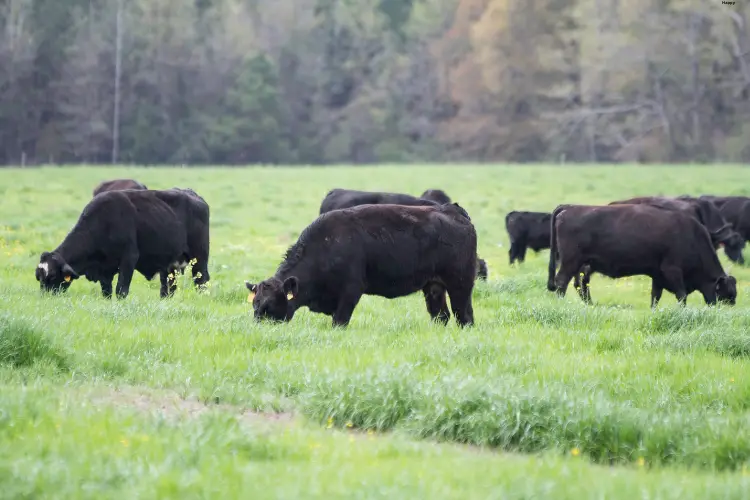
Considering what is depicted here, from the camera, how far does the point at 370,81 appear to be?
8369cm

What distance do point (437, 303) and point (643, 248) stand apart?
4252mm

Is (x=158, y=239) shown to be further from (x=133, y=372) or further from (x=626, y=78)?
(x=626, y=78)

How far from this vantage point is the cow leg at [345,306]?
11.1 m

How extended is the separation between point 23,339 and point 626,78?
65.7m

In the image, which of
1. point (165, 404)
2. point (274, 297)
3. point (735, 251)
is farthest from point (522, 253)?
point (165, 404)

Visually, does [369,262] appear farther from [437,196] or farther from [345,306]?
[437,196]

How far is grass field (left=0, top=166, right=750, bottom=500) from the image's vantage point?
5.58 meters

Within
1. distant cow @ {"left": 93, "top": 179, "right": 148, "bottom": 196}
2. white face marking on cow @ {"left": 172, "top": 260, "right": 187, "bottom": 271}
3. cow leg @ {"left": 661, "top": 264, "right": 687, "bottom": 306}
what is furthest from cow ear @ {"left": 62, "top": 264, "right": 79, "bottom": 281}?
cow leg @ {"left": 661, "top": 264, "right": 687, "bottom": 306}

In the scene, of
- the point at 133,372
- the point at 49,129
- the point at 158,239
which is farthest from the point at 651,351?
the point at 49,129

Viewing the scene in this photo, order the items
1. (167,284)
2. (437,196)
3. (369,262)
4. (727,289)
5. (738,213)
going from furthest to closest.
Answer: (738,213)
(437,196)
(727,289)
(167,284)
(369,262)

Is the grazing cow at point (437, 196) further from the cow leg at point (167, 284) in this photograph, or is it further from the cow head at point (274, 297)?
the cow head at point (274, 297)

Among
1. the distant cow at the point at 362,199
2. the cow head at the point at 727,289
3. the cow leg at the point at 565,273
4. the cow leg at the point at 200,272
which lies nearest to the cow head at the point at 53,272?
the cow leg at the point at 200,272

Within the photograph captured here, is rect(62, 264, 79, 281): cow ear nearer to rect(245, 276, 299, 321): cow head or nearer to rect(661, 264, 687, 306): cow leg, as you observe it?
rect(245, 276, 299, 321): cow head

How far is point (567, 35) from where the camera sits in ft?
243
